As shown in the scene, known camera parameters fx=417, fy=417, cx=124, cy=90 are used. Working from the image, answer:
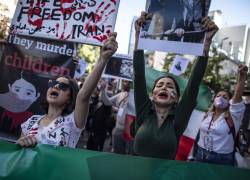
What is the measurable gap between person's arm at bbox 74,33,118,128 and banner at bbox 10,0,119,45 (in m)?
1.42

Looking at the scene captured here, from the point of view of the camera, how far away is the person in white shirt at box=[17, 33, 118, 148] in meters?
2.78

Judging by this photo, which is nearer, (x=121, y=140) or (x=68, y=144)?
(x=68, y=144)

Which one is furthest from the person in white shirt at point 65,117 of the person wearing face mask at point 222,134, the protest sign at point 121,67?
the protest sign at point 121,67

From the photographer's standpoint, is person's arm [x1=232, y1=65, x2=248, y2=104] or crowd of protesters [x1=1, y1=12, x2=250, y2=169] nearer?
crowd of protesters [x1=1, y1=12, x2=250, y2=169]

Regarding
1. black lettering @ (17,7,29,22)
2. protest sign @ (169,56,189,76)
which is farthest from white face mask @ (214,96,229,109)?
protest sign @ (169,56,189,76)

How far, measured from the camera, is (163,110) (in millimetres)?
2969

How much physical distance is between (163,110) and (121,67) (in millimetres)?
6176

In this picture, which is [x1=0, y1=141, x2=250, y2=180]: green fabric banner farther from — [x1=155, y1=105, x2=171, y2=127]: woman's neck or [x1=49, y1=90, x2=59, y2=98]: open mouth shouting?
[x1=49, y1=90, x2=59, y2=98]: open mouth shouting

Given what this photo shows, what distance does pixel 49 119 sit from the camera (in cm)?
296

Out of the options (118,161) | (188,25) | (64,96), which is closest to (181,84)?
(188,25)

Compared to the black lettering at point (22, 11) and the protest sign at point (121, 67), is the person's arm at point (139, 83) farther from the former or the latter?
the protest sign at point (121, 67)

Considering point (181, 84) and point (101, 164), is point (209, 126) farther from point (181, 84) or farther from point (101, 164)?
point (101, 164)

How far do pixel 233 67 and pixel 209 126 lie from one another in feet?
125

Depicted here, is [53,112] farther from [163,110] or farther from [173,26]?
[173,26]
